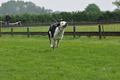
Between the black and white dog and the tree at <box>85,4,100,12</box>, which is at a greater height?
the tree at <box>85,4,100,12</box>

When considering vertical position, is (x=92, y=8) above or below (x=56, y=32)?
above

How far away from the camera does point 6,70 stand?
7.91m

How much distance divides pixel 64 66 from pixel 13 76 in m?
1.87

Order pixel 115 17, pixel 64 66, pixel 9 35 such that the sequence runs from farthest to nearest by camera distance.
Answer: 1. pixel 115 17
2. pixel 9 35
3. pixel 64 66

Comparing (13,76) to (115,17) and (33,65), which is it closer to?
(33,65)

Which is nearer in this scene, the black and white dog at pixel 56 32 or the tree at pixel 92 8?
the black and white dog at pixel 56 32

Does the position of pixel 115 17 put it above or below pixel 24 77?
above

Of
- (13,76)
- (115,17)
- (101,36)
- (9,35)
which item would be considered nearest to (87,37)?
(101,36)

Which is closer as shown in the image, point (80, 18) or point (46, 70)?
point (46, 70)

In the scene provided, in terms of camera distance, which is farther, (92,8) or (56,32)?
(92,8)

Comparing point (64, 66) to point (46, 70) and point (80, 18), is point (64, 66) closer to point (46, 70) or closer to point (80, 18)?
point (46, 70)


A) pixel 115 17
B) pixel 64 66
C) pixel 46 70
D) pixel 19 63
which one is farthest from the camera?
pixel 115 17

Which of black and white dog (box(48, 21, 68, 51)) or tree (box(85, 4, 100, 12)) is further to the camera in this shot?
tree (box(85, 4, 100, 12))

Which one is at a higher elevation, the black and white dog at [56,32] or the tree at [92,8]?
the tree at [92,8]
